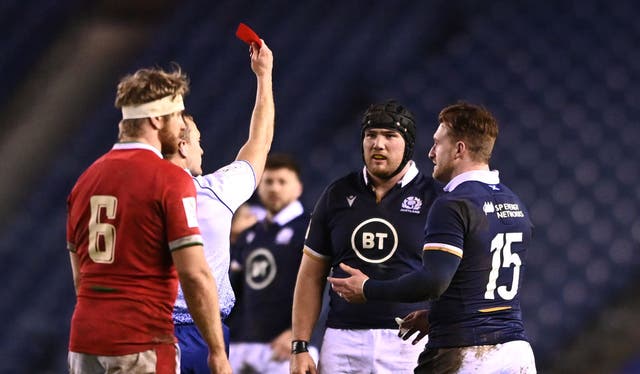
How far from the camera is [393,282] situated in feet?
11.8

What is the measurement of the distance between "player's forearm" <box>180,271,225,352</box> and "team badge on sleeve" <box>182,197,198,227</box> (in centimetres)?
16

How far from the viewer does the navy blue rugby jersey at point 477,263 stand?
3494mm

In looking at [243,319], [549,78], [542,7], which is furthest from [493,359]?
[542,7]

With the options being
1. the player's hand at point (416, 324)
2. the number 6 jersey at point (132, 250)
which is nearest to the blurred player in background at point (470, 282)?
the player's hand at point (416, 324)

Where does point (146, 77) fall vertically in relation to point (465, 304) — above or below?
above

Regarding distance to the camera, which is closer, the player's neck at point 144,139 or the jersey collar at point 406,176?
the player's neck at point 144,139

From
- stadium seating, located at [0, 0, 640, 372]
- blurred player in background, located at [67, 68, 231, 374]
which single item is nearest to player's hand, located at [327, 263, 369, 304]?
blurred player in background, located at [67, 68, 231, 374]

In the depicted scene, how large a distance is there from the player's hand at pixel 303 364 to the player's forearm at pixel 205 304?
1.00 meters

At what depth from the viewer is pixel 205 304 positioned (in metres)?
3.17

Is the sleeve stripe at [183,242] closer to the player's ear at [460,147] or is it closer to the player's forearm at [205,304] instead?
the player's forearm at [205,304]

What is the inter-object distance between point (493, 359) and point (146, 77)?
58.9 inches

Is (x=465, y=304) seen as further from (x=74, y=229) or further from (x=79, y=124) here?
(x=79, y=124)

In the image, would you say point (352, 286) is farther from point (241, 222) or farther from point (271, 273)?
point (241, 222)

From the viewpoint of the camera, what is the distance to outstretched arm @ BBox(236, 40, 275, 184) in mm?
3904
